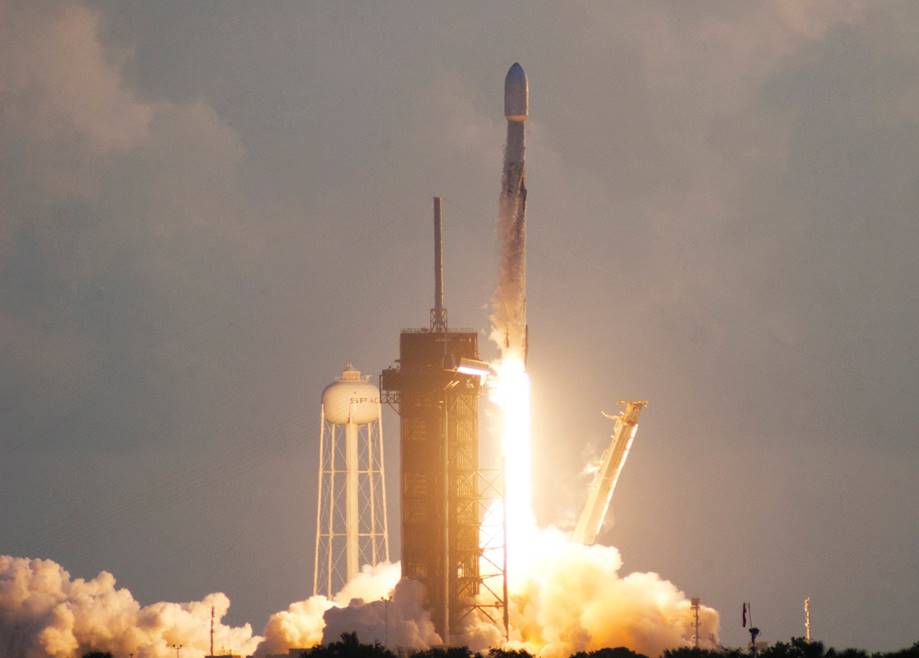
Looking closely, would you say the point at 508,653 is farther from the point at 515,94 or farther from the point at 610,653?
the point at 515,94

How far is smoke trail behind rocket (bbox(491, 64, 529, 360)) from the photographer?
626 ft

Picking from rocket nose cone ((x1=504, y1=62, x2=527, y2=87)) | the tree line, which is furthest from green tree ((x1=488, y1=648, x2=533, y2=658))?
rocket nose cone ((x1=504, y1=62, x2=527, y2=87))

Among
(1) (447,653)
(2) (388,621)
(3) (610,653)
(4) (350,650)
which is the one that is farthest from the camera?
(2) (388,621)

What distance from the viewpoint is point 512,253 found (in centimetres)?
19250

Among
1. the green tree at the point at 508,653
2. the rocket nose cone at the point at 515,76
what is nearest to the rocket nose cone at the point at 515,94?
the rocket nose cone at the point at 515,76

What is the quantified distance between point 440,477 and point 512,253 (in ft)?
44.6

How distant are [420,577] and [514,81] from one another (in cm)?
2923

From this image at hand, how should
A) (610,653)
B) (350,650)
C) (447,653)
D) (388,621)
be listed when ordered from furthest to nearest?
(388,621) → (610,653) → (350,650) → (447,653)

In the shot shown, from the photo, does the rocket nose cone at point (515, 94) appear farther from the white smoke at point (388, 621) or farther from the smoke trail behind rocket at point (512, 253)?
the white smoke at point (388, 621)

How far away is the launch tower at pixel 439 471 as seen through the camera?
19175 cm

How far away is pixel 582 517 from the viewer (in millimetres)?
192875

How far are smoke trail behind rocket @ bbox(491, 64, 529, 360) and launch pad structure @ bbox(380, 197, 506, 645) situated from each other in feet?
7.05

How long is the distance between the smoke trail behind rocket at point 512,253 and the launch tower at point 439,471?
2.19 meters

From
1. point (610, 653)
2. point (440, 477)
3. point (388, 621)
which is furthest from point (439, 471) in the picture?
point (610, 653)
